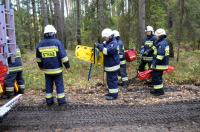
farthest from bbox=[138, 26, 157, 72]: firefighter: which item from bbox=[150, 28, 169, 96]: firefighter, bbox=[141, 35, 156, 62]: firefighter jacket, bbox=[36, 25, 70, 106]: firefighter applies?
bbox=[36, 25, 70, 106]: firefighter

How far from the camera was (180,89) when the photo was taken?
457 inches

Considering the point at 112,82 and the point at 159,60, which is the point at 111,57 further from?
the point at 159,60

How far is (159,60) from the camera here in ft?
33.7

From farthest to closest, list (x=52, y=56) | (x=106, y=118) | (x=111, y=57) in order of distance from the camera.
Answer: (x=111, y=57) → (x=52, y=56) → (x=106, y=118)

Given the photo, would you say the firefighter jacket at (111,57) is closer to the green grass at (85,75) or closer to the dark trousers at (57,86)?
the dark trousers at (57,86)

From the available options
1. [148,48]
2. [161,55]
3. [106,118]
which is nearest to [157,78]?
[161,55]

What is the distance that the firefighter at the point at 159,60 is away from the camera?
1021 cm

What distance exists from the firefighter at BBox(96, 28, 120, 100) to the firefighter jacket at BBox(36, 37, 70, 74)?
4.87 feet

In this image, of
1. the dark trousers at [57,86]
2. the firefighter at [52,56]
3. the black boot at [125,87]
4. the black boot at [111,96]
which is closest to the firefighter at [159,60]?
the black boot at [125,87]

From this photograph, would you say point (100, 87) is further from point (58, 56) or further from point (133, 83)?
point (58, 56)

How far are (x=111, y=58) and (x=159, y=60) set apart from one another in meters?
1.55

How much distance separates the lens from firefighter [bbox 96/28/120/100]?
9.86 metres

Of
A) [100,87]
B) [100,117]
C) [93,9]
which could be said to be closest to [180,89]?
[100,87]

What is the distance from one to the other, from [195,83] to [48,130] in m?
7.38
